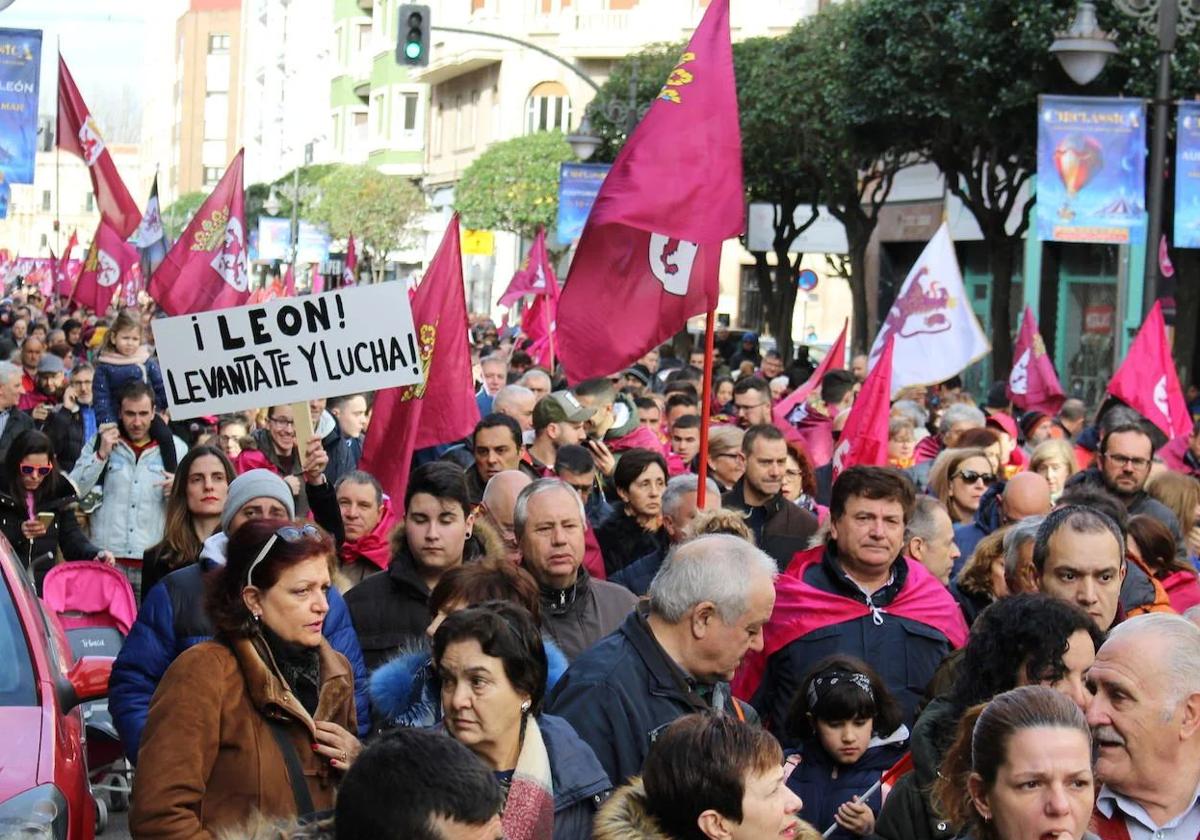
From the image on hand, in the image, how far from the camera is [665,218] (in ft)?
27.2

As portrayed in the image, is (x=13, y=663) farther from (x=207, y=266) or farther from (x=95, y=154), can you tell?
(x=95, y=154)

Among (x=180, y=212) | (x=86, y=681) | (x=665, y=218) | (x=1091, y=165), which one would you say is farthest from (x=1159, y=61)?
(x=180, y=212)

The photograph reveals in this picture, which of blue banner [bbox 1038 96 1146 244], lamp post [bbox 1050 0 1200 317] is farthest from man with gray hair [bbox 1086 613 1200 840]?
blue banner [bbox 1038 96 1146 244]

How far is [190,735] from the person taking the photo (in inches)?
179

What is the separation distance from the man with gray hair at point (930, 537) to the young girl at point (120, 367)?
7.04m

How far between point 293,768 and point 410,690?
17.9 inches

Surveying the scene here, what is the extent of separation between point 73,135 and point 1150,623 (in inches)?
797

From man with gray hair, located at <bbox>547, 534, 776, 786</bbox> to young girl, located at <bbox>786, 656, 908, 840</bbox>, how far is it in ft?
1.94

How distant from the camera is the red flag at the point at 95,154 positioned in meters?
22.3

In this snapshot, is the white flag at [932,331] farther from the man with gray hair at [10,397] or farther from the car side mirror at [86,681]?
the car side mirror at [86,681]

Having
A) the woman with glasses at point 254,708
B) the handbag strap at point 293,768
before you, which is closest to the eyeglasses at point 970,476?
the woman with glasses at point 254,708

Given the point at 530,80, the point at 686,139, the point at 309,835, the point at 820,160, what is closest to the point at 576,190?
the point at 820,160

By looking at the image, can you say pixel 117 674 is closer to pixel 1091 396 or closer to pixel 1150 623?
pixel 1150 623

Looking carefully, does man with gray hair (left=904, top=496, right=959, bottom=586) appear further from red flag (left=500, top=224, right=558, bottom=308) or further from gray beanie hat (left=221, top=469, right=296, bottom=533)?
red flag (left=500, top=224, right=558, bottom=308)
